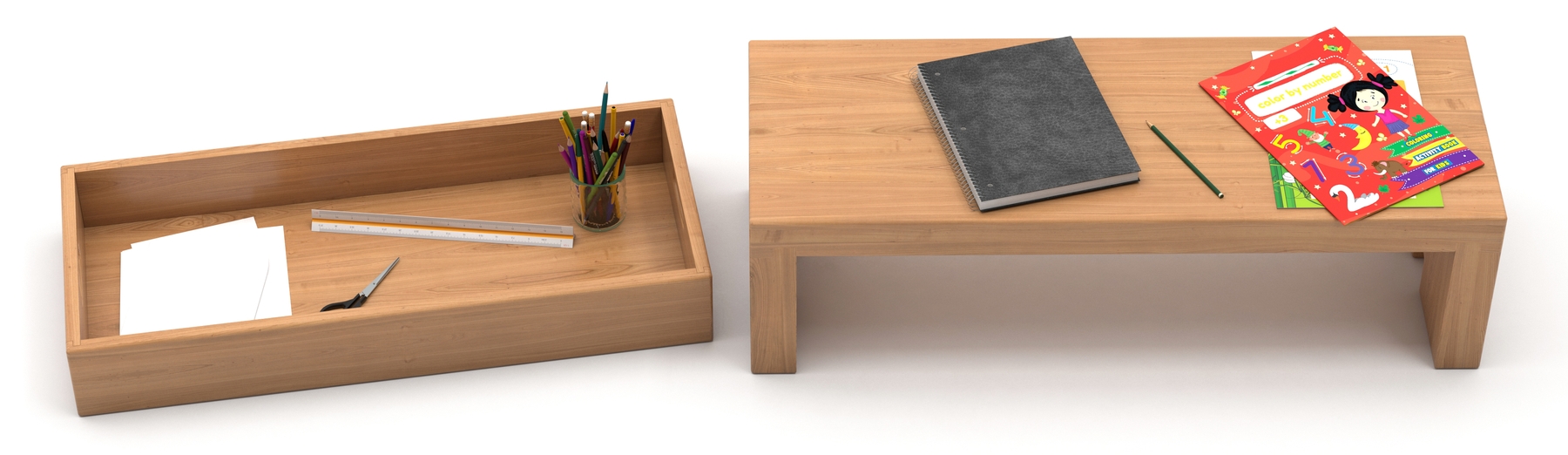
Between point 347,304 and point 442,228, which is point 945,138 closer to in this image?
point 442,228

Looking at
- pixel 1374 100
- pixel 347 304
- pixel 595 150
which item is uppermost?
pixel 1374 100

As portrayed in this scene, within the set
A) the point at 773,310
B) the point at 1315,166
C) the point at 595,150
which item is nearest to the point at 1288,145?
the point at 1315,166

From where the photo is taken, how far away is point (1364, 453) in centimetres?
299

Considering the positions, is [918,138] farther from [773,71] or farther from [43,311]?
[43,311]

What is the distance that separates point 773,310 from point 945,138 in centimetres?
42

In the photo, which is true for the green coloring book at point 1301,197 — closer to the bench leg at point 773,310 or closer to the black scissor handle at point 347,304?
the bench leg at point 773,310

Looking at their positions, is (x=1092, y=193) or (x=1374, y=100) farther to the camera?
(x=1374, y=100)

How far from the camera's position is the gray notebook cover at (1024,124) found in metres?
2.95

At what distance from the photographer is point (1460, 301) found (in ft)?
10.1

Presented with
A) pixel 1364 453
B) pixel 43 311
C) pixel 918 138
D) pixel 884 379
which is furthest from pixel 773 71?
pixel 43 311

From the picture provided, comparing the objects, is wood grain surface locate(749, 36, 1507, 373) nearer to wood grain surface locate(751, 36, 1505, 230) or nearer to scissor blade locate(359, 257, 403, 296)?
wood grain surface locate(751, 36, 1505, 230)

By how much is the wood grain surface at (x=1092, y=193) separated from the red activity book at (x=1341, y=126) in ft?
0.10

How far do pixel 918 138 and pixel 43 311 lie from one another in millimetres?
1670

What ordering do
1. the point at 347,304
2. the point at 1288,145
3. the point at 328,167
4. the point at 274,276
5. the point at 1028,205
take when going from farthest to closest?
1. the point at 328,167
2. the point at 274,276
3. the point at 347,304
4. the point at 1288,145
5. the point at 1028,205
